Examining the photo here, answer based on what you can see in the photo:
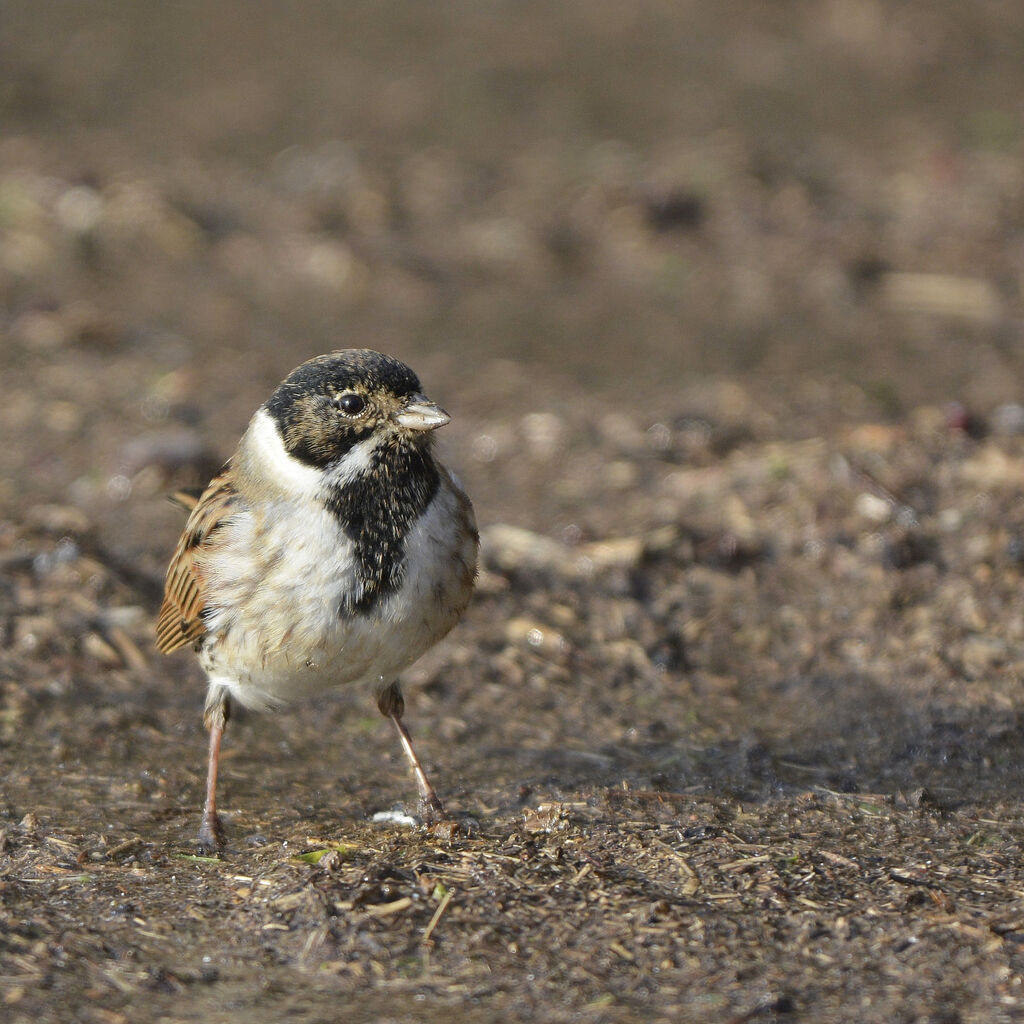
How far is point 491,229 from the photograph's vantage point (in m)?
11.3

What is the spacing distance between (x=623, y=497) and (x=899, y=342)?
280 centimetres

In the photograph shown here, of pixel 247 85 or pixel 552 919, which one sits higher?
pixel 247 85

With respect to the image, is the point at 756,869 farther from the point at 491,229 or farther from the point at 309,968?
the point at 491,229

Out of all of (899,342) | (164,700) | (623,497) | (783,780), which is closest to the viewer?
(783,780)

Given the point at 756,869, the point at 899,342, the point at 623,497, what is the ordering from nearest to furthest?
the point at 756,869 → the point at 623,497 → the point at 899,342

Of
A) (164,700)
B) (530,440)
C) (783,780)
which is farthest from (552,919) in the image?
(530,440)

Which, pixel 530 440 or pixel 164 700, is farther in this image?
pixel 530 440

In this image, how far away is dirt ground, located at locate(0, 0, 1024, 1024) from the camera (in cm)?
443

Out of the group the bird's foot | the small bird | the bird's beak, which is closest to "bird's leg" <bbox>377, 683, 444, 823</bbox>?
the small bird

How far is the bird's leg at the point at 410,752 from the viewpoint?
5.32 meters

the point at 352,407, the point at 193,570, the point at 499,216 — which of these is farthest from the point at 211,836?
the point at 499,216

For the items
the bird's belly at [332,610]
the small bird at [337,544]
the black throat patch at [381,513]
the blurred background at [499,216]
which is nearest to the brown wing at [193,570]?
the small bird at [337,544]

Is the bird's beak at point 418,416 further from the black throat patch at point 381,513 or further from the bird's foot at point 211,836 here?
the bird's foot at point 211,836

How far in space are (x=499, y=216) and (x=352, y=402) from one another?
6.71 meters
